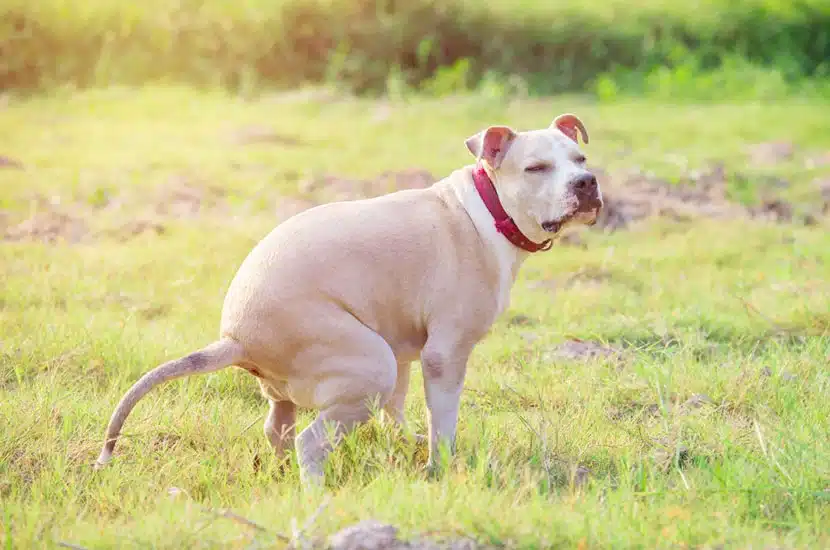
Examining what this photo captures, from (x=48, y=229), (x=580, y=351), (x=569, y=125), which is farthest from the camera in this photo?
(x=48, y=229)

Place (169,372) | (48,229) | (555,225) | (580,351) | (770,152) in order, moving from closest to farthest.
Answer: (169,372) < (555,225) < (580,351) < (48,229) < (770,152)

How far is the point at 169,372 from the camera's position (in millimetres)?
3973

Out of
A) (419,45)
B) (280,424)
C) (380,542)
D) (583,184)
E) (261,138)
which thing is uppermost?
(419,45)

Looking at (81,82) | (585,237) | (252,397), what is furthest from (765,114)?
(252,397)

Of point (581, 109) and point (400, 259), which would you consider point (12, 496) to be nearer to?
point (400, 259)

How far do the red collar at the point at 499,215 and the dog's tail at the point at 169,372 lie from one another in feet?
4.00

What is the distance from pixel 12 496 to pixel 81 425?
0.70 meters

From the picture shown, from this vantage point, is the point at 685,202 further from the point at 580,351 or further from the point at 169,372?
the point at 169,372

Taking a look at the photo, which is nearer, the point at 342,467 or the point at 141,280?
the point at 342,467

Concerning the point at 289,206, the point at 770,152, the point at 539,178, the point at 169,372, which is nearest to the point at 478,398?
the point at 539,178

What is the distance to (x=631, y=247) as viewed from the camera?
320 inches

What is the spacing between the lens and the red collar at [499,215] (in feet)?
14.7

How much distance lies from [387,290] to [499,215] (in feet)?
2.03

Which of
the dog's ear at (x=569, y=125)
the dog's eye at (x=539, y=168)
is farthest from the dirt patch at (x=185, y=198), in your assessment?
the dog's eye at (x=539, y=168)
